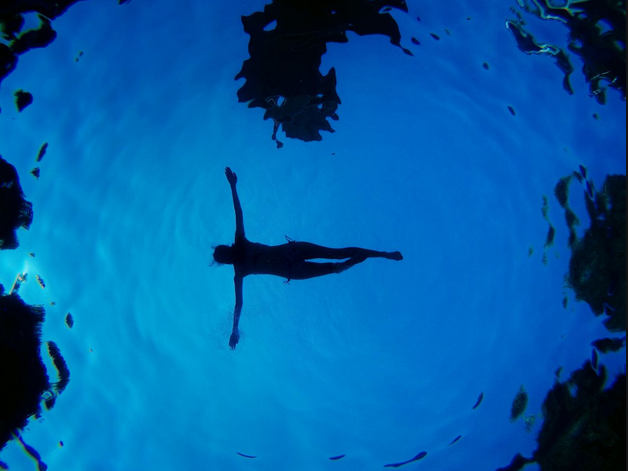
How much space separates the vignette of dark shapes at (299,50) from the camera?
7.97 m

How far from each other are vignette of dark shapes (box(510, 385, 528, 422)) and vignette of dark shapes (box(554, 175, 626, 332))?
2897 mm

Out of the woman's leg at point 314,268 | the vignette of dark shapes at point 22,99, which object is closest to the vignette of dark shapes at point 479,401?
the woman's leg at point 314,268

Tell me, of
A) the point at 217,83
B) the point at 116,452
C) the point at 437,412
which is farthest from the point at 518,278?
the point at 116,452

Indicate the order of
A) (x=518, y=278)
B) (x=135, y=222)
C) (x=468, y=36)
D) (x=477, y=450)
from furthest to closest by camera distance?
(x=477, y=450) < (x=518, y=278) < (x=135, y=222) < (x=468, y=36)

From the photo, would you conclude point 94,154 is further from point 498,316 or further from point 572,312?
A: point 572,312

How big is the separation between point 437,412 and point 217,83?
1150cm

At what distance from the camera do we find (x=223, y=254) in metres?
7.52

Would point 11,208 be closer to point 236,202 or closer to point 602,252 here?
point 236,202

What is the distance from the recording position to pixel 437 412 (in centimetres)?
Answer: 1107

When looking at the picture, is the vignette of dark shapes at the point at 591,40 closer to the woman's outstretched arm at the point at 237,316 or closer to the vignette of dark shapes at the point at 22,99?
the woman's outstretched arm at the point at 237,316

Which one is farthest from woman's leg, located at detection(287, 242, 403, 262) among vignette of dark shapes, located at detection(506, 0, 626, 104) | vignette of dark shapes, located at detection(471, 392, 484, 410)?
vignette of dark shapes, located at detection(471, 392, 484, 410)

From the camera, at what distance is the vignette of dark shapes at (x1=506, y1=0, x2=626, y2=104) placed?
7262 millimetres

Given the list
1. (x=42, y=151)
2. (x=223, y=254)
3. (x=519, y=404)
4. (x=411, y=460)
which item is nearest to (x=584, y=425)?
(x=519, y=404)

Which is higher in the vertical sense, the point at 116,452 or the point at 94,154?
the point at 94,154
